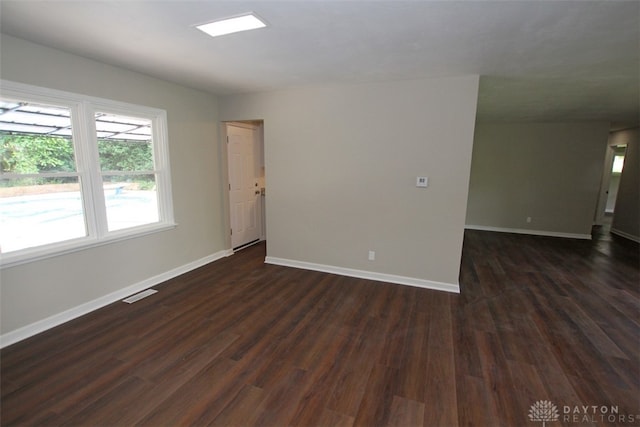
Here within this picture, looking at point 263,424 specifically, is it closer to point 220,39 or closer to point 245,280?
point 245,280

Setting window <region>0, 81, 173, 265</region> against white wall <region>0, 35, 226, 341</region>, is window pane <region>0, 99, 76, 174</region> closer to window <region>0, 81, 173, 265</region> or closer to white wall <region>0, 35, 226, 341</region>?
window <region>0, 81, 173, 265</region>

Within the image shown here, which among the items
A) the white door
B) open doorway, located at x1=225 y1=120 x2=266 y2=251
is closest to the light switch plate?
open doorway, located at x1=225 y1=120 x2=266 y2=251

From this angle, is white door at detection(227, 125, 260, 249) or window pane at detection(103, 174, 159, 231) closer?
window pane at detection(103, 174, 159, 231)

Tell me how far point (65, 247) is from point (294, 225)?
8.42 ft

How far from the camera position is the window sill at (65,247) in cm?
238

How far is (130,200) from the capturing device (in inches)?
132

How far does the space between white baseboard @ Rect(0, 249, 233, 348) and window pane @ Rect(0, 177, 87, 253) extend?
2.29 ft

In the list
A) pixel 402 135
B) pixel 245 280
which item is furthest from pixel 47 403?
pixel 402 135

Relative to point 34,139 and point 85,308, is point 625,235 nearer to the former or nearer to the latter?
point 85,308

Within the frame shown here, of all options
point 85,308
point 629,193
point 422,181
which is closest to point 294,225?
point 422,181

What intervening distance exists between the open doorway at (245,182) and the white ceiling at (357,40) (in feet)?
4.42

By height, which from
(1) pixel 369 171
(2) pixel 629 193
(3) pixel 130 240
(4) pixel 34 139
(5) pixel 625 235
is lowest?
(5) pixel 625 235
